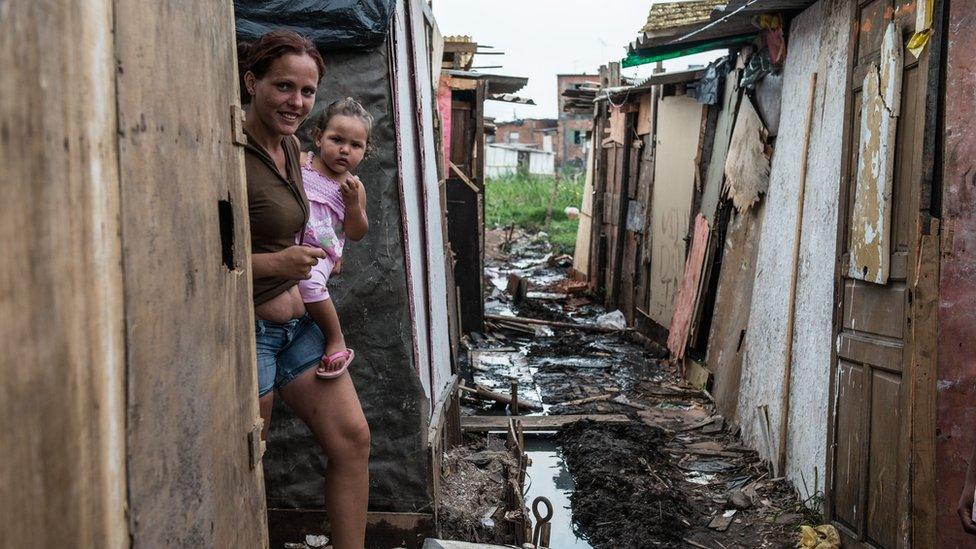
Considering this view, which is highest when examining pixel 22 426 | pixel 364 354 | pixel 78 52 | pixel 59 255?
pixel 78 52

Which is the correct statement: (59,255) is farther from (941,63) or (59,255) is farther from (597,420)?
(597,420)

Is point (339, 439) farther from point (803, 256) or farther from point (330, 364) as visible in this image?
point (803, 256)

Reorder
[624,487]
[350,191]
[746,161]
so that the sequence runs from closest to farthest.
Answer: [350,191]
[624,487]
[746,161]

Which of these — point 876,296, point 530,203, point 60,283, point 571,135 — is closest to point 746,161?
point 876,296

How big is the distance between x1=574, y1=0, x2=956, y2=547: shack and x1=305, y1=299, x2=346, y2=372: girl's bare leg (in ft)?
8.43

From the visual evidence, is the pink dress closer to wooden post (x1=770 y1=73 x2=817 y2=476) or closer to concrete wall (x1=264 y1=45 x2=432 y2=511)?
concrete wall (x1=264 y1=45 x2=432 y2=511)

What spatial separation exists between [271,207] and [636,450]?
4719 millimetres

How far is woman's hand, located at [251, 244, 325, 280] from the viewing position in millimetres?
2840

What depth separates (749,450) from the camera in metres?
7.05

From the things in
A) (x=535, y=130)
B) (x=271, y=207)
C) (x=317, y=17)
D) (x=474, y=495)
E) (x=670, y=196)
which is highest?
(x=535, y=130)

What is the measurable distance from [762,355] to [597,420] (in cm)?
156

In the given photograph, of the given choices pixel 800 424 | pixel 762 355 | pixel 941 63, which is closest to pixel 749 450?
pixel 762 355

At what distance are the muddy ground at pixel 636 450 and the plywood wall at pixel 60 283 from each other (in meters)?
3.34

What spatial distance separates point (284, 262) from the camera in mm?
2846
